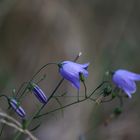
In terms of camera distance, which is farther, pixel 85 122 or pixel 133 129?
pixel 133 129

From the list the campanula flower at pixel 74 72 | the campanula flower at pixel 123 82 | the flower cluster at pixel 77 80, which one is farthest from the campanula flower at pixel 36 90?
the campanula flower at pixel 123 82

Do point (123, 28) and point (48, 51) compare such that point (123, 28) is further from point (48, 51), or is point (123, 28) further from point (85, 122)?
point (85, 122)

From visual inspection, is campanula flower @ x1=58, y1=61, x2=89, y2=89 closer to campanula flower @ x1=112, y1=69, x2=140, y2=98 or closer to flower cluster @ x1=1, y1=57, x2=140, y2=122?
flower cluster @ x1=1, y1=57, x2=140, y2=122

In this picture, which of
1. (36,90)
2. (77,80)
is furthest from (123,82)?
(36,90)

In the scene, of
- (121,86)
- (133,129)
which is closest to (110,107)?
(133,129)

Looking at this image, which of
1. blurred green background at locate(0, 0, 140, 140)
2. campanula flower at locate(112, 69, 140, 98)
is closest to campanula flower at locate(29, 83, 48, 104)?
campanula flower at locate(112, 69, 140, 98)

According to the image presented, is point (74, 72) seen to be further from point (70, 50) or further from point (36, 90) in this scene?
point (70, 50)
